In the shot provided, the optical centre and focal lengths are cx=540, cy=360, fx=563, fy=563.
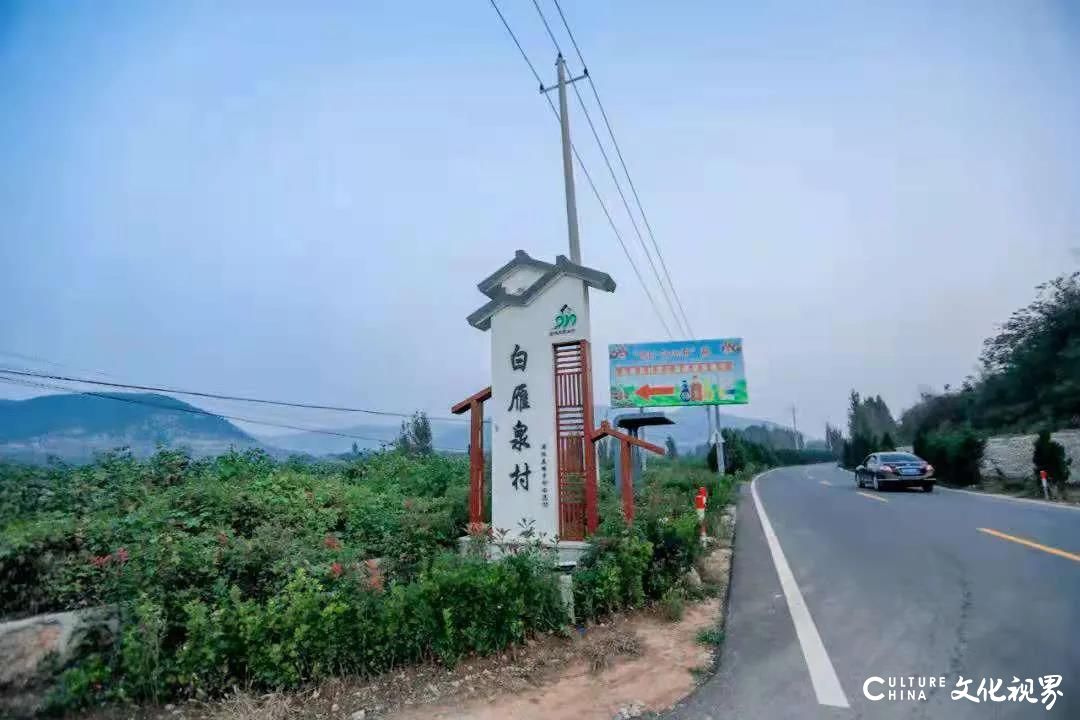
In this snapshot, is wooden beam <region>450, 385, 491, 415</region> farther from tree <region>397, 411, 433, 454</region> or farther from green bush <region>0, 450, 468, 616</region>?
tree <region>397, 411, 433, 454</region>

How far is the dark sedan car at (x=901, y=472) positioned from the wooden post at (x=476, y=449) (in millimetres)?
16413

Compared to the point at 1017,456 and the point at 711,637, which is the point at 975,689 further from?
the point at 1017,456

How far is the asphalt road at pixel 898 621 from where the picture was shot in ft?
12.3

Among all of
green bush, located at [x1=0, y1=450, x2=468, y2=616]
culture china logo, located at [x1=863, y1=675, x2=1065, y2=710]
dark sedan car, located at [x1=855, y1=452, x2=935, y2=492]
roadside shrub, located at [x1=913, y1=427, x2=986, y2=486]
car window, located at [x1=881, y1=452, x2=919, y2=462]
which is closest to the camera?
culture china logo, located at [x1=863, y1=675, x2=1065, y2=710]

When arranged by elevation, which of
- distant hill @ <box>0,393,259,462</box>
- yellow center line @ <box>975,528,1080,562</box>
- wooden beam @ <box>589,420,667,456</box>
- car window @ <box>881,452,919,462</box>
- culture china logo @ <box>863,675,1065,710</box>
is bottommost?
culture china logo @ <box>863,675,1065,710</box>

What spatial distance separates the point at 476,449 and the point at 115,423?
13.6 meters

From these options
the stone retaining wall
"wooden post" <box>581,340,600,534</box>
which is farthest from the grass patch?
the stone retaining wall

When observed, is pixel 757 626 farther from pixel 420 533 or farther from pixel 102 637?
pixel 102 637

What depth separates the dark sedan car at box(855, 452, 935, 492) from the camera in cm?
1817

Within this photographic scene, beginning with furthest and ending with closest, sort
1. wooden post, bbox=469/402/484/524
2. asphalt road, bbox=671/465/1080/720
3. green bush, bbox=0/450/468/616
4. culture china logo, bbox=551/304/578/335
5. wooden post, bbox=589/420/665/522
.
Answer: wooden post, bbox=469/402/484/524 < culture china logo, bbox=551/304/578/335 < wooden post, bbox=589/420/665/522 < green bush, bbox=0/450/468/616 < asphalt road, bbox=671/465/1080/720

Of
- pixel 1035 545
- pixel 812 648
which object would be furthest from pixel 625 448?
pixel 1035 545

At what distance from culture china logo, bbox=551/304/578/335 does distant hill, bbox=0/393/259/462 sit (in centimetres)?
696

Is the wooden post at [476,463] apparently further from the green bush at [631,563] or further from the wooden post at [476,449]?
the green bush at [631,563]

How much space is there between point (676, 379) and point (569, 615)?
18.9 metres
